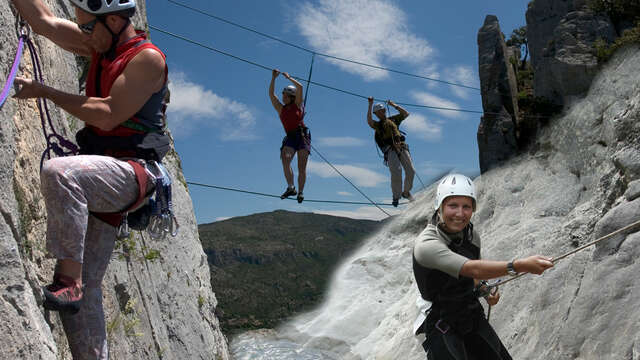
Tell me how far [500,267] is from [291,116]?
382 inches

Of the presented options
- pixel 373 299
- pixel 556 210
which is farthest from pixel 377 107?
pixel 373 299

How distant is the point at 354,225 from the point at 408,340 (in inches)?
5648

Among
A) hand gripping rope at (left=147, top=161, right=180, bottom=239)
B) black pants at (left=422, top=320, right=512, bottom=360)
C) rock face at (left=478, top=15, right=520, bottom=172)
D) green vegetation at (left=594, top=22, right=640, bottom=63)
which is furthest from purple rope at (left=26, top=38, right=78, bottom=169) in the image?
rock face at (left=478, top=15, right=520, bottom=172)

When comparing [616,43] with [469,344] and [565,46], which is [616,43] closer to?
[565,46]

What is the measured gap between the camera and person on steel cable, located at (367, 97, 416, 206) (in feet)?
48.6

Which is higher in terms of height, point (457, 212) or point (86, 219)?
point (457, 212)

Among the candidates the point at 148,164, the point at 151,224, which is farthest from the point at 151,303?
the point at 148,164

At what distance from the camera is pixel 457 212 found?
445cm

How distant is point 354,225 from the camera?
543 ft

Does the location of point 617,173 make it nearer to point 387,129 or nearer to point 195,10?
point 387,129

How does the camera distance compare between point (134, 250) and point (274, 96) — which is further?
point (274, 96)

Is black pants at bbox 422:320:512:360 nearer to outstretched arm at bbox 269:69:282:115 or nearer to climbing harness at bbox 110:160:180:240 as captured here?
climbing harness at bbox 110:160:180:240

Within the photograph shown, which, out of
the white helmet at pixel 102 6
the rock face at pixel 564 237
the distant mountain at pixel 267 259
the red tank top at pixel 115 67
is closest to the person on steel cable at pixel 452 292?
the red tank top at pixel 115 67

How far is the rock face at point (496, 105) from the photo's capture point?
2586 centimetres
